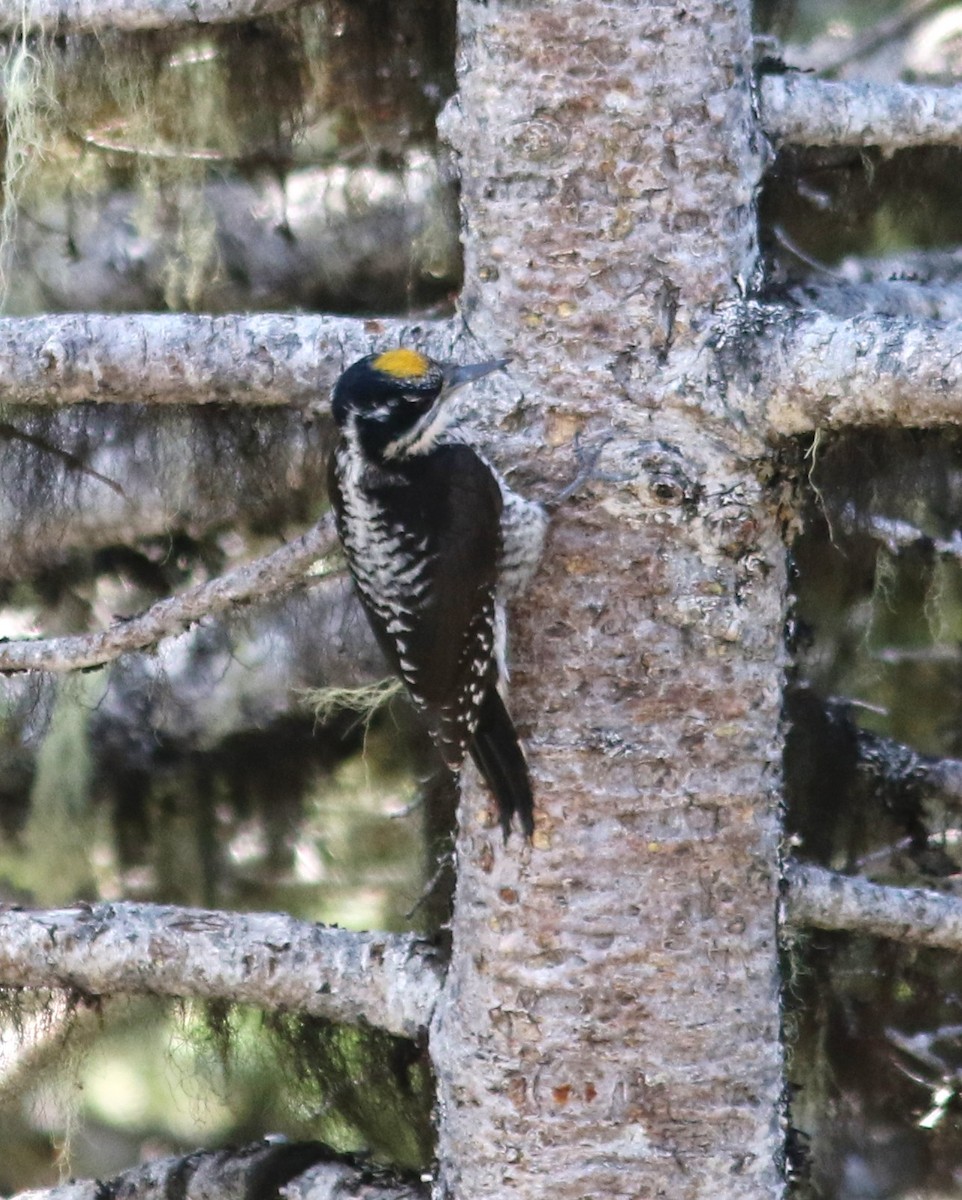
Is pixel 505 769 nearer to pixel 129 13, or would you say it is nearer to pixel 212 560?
pixel 212 560

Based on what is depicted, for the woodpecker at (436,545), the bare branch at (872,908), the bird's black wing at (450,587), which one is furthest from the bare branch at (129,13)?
the bare branch at (872,908)

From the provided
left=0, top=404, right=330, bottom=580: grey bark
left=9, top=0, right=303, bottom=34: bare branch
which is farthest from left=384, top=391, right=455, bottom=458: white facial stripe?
left=9, top=0, right=303, bottom=34: bare branch

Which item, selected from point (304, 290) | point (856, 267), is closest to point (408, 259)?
point (304, 290)

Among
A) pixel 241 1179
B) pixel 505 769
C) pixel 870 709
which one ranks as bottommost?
pixel 241 1179

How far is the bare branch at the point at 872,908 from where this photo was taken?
6.77 feet

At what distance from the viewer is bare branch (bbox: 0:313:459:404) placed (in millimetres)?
1858

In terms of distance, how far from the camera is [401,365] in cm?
178

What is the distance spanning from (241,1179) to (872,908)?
39.8 inches

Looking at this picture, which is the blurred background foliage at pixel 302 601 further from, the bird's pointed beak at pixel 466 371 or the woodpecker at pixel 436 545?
the bird's pointed beak at pixel 466 371

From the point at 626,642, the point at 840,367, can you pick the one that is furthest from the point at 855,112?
the point at 626,642

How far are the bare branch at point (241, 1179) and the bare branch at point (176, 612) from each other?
0.80 m

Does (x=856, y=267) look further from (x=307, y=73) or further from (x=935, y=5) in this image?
(x=307, y=73)

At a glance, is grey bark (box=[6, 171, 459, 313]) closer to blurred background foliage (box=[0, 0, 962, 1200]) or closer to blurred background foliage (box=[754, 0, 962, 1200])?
blurred background foliage (box=[0, 0, 962, 1200])

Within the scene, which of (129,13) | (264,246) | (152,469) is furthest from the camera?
(264,246)
